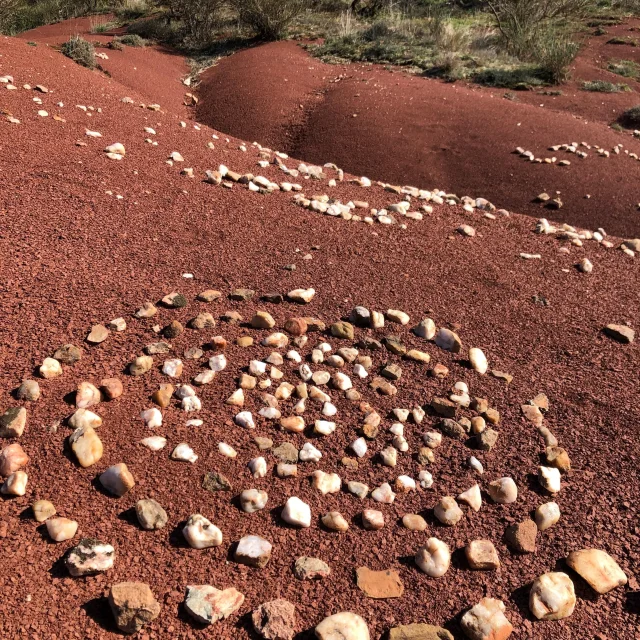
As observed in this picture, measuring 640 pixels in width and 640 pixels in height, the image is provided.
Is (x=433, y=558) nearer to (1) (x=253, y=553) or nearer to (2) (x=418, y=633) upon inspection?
(2) (x=418, y=633)

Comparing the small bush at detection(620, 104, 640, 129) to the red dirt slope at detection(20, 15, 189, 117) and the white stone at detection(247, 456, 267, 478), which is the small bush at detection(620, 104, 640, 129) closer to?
the red dirt slope at detection(20, 15, 189, 117)

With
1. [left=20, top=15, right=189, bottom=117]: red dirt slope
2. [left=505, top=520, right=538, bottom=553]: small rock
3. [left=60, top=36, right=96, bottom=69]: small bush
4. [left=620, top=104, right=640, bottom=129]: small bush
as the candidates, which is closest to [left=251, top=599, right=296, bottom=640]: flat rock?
[left=505, top=520, right=538, bottom=553]: small rock

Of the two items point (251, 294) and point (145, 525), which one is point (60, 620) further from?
point (251, 294)

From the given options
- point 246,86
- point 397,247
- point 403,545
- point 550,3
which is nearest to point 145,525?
point 403,545

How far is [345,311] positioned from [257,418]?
1003mm

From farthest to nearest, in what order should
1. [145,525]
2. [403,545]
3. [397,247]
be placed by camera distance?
[397,247], [403,545], [145,525]

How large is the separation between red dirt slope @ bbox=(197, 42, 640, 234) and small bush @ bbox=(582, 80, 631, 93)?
234cm

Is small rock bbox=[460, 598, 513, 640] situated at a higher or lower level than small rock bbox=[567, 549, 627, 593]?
higher

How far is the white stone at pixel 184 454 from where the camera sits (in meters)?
1.97

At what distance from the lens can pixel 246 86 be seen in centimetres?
971

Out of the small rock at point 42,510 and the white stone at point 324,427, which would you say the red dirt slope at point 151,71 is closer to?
the white stone at point 324,427

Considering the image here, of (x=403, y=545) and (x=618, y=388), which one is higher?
(x=403, y=545)

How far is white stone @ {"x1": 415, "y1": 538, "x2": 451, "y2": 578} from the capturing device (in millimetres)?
1757

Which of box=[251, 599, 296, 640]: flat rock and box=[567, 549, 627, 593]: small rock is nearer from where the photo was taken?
box=[251, 599, 296, 640]: flat rock
